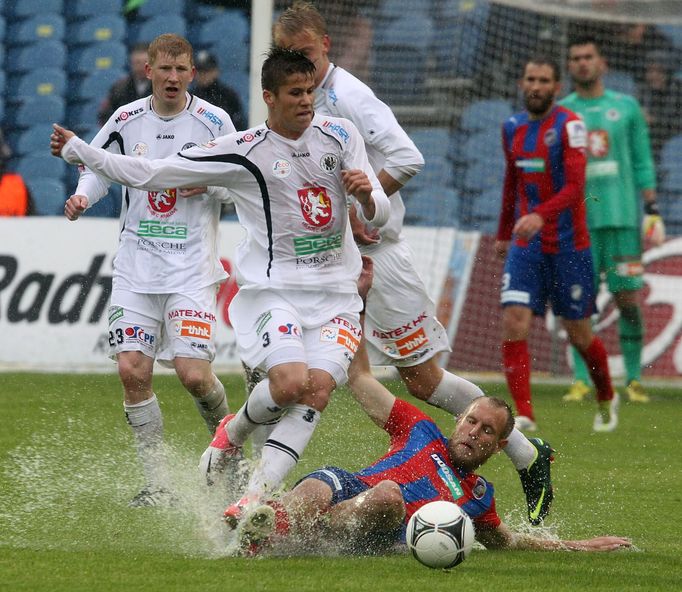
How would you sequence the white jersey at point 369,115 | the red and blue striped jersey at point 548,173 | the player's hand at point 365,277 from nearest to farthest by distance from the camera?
the player's hand at point 365,277 < the white jersey at point 369,115 < the red and blue striped jersey at point 548,173

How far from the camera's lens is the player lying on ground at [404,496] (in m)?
5.30

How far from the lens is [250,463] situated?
612 cm

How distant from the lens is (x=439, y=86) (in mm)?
14430

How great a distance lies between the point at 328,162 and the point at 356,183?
37 centimetres

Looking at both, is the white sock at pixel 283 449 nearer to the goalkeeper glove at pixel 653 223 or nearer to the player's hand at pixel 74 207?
the player's hand at pixel 74 207

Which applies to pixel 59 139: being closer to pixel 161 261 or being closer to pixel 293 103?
pixel 293 103

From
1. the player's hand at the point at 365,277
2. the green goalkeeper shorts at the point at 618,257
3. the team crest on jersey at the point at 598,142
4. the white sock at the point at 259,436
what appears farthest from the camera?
the team crest on jersey at the point at 598,142

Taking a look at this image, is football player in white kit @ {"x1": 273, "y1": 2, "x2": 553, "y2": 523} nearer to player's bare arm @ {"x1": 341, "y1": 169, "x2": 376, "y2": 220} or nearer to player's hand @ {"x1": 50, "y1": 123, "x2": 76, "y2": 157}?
player's bare arm @ {"x1": 341, "y1": 169, "x2": 376, "y2": 220}

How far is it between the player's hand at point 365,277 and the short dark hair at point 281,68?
41.4 inches

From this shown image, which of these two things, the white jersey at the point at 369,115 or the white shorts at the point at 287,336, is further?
the white jersey at the point at 369,115

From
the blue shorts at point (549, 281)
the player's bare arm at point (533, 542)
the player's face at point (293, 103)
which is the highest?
the player's face at point (293, 103)

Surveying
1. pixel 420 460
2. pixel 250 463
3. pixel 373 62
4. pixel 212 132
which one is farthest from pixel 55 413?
pixel 373 62

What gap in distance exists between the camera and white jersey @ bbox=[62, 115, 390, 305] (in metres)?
5.82

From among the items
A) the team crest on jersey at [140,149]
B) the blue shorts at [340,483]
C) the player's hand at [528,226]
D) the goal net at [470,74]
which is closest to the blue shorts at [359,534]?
the blue shorts at [340,483]
